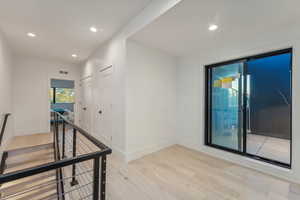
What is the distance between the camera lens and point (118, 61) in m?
2.93

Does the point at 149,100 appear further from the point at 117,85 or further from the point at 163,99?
the point at 117,85

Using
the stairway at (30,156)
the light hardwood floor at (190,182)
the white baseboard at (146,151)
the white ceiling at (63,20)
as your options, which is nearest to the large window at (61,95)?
the stairway at (30,156)

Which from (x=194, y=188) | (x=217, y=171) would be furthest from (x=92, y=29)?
(x=217, y=171)

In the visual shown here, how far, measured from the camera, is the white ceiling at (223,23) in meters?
1.71

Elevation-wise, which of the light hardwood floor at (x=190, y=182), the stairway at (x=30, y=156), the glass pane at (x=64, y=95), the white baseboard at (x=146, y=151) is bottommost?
the stairway at (x=30, y=156)

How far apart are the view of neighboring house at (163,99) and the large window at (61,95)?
3.56 metres

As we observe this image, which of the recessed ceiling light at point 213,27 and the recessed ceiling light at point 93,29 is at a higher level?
the recessed ceiling light at point 93,29

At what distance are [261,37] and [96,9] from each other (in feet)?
9.31

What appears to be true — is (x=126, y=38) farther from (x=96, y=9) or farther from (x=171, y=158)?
(x=171, y=158)

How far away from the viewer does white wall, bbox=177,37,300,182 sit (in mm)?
2004

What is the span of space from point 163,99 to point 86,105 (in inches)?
119

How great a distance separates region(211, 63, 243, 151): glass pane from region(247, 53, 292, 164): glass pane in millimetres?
1259

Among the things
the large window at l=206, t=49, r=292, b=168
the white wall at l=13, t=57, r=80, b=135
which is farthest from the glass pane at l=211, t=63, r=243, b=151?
the white wall at l=13, t=57, r=80, b=135

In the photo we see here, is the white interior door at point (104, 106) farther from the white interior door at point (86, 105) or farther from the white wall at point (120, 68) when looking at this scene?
the white interior door at point (86, 105)
